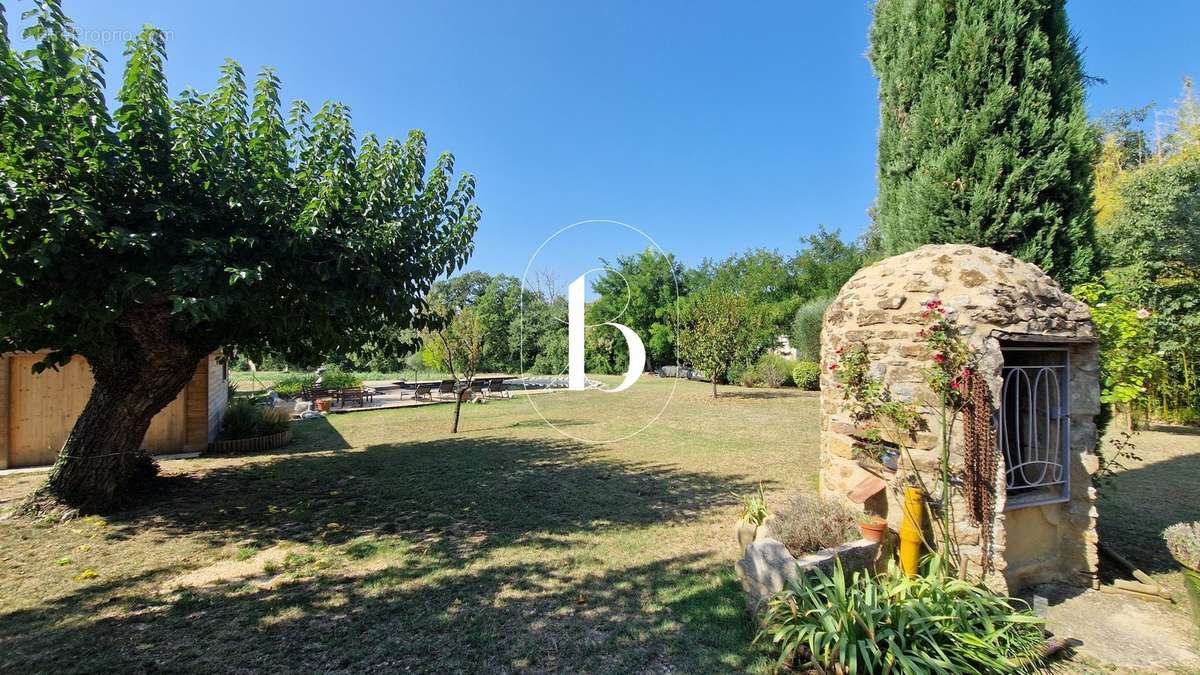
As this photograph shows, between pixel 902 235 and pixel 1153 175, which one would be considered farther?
pixel 1153 175

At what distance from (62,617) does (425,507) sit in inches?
120

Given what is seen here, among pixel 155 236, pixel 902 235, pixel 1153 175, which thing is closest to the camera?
A: pixel 155 236

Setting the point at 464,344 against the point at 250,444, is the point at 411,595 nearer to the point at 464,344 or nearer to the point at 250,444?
the point at 250,444

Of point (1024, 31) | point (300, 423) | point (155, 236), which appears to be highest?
point (1024, 31)

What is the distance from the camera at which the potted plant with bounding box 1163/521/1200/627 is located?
353 centimetres

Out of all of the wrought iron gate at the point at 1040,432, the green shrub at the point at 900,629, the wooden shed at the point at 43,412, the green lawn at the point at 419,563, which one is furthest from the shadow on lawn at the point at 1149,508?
the wooden shed at the point at 43,412

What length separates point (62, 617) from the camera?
329 centimetres

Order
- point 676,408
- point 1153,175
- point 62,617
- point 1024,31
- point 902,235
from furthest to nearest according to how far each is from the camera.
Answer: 1. point 676,408
2. point 1153,175
3. point 902,235
4. point 1024,31
5. point 62,617

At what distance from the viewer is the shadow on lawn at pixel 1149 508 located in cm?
468

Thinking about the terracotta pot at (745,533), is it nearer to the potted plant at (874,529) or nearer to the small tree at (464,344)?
the potted plant at (874,529)

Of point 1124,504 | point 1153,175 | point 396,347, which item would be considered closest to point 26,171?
point 396,347

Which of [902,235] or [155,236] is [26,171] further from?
[902,235]

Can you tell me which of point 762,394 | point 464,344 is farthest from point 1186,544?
point 762,394

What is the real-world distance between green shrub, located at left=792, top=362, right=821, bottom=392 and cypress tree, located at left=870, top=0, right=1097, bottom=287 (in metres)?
15.8
